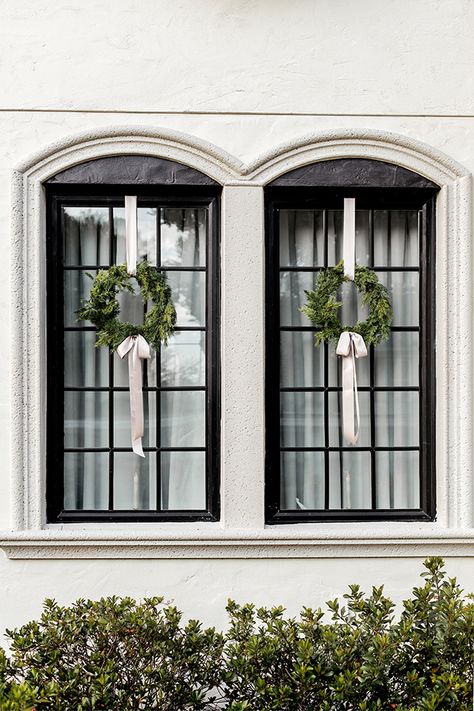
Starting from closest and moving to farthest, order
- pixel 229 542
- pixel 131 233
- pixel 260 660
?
pixel 260 660 → pixel 229 542 → pixel 131 233

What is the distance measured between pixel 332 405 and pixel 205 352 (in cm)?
96

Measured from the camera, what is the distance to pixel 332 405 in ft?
17.1

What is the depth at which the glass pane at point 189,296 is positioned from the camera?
515 centimetres

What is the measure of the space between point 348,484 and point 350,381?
0.74 meters

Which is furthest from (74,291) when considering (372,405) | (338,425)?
(372,405)

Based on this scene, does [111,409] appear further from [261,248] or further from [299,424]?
[261,248]

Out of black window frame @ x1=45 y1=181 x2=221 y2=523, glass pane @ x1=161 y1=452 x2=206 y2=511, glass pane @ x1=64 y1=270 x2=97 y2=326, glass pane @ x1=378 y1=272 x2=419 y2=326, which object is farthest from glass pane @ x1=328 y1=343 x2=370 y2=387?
glass pane @ x1=64 y1=270 x2=97 y2=326

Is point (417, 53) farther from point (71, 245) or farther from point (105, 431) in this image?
point (105, 431)

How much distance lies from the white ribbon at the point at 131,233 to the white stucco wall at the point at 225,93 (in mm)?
524

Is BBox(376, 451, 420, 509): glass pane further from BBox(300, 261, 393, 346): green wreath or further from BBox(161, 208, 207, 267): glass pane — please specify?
BBox(161, 208, 207, 267): glass pane

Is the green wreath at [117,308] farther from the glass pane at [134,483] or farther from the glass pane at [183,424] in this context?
the glass pane at [134,483]

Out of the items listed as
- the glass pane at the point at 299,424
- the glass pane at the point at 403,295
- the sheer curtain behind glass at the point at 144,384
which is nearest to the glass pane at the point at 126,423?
the sheer curtain behind glass at the point at 144,384

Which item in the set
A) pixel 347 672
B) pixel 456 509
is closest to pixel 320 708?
pixel 347 672

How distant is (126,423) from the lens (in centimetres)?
516
